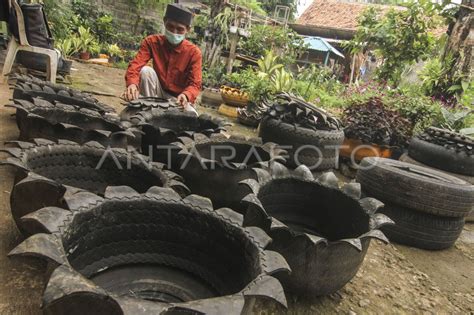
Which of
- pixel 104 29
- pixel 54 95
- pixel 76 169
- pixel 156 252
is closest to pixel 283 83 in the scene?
pixel 54 95

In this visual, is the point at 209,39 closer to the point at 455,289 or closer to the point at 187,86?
the point at 187,86

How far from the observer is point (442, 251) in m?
3.66

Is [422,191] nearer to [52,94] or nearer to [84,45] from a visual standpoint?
[52,94]

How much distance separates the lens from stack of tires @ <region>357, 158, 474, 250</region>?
3.34m

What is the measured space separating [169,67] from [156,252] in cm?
302

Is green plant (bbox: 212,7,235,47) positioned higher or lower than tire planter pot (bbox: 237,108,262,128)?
higher

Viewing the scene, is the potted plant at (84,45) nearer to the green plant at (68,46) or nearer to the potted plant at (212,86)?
the green plant at (68,46)

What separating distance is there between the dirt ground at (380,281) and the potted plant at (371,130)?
1656mm

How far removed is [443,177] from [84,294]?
12.1 feet

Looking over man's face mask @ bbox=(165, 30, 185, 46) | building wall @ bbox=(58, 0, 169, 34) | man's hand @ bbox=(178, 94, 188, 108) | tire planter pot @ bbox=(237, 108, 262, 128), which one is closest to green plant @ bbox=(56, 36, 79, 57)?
building wall @ bbox=(58, 0, 169, 34)

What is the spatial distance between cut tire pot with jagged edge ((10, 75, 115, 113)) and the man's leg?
2.74ft

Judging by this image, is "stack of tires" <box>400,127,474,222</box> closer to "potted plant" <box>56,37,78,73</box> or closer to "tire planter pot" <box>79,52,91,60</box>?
"potted plant" <box>56,37,78,73</box>

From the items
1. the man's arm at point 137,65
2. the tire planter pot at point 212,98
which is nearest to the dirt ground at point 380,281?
the man's arm at point 137,65

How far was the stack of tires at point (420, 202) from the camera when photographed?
3.34 metres
